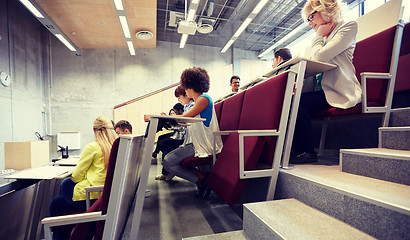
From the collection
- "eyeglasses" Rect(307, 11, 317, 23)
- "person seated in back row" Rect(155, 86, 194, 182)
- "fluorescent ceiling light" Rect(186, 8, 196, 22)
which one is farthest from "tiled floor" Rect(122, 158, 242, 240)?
"fluorescent ceiling light" Rect(186, 8, 196, 22)

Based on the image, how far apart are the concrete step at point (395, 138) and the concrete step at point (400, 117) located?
0.23m

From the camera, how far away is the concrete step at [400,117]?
4.36 ft

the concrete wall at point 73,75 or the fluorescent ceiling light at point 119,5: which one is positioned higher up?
the fluorescent ceiling light at point 119,5

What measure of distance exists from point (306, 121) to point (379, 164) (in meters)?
0.54

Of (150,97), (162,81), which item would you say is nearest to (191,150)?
(150,97)

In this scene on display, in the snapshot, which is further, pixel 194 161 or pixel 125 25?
pixel 125 25

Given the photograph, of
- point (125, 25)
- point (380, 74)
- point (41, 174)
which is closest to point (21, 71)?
point (125, 25)

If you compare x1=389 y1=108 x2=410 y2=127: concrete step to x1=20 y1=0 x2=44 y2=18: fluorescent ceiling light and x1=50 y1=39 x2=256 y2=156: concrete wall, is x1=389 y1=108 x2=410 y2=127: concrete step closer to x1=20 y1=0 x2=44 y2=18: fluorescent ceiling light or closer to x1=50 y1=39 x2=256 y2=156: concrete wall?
x1=50 y1=39 x2=256 y2=156: concrete wall

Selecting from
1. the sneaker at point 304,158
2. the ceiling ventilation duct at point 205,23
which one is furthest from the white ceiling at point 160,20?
the sneaker at point 304,158

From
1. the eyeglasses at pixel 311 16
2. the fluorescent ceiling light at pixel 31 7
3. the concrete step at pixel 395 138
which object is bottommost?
the concrete step at pixel 395 138

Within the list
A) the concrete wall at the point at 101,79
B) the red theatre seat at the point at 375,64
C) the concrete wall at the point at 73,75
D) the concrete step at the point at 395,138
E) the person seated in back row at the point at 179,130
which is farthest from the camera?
the concrete wall at the point at 101,79

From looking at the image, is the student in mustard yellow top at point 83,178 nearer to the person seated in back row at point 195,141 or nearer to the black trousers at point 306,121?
the person seated in back row at point 195,141

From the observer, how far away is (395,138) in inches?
47.3

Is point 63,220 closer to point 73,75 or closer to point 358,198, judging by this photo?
point 358,198
